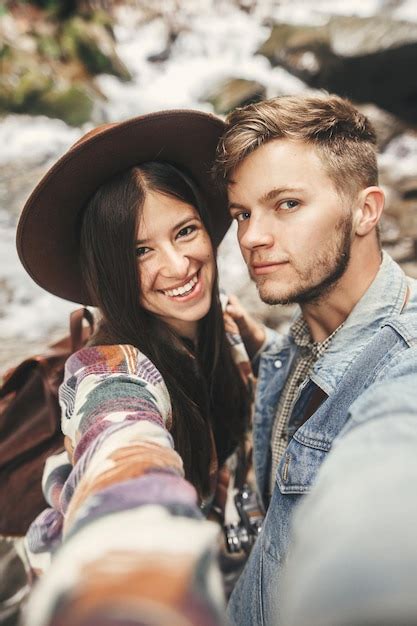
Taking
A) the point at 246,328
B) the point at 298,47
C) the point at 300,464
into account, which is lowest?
the point at 246,328

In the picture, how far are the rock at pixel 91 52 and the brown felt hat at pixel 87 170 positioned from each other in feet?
32.6

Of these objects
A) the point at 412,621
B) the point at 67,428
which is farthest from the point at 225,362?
the point at 412,621

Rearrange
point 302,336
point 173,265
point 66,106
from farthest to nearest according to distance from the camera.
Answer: point 66,106 < point 302,336 < point 173,265

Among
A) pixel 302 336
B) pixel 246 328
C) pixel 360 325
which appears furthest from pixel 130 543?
pixel 246 328

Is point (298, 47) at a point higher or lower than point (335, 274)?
higher

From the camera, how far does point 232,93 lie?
9.40m

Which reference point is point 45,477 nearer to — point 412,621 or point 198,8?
point 412,621

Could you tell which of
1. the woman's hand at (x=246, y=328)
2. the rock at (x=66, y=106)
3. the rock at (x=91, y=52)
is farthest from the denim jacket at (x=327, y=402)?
the rock at (x=91, y=52)

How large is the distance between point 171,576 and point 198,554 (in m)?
0.05

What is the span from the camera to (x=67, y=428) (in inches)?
49.5

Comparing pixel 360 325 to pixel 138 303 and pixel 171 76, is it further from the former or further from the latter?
pixel 171 76

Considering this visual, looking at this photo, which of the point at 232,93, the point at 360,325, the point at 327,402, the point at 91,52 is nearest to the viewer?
the point at 327,402

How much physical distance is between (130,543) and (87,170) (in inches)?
53.3

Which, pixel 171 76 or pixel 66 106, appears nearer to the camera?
pixel 66 106
